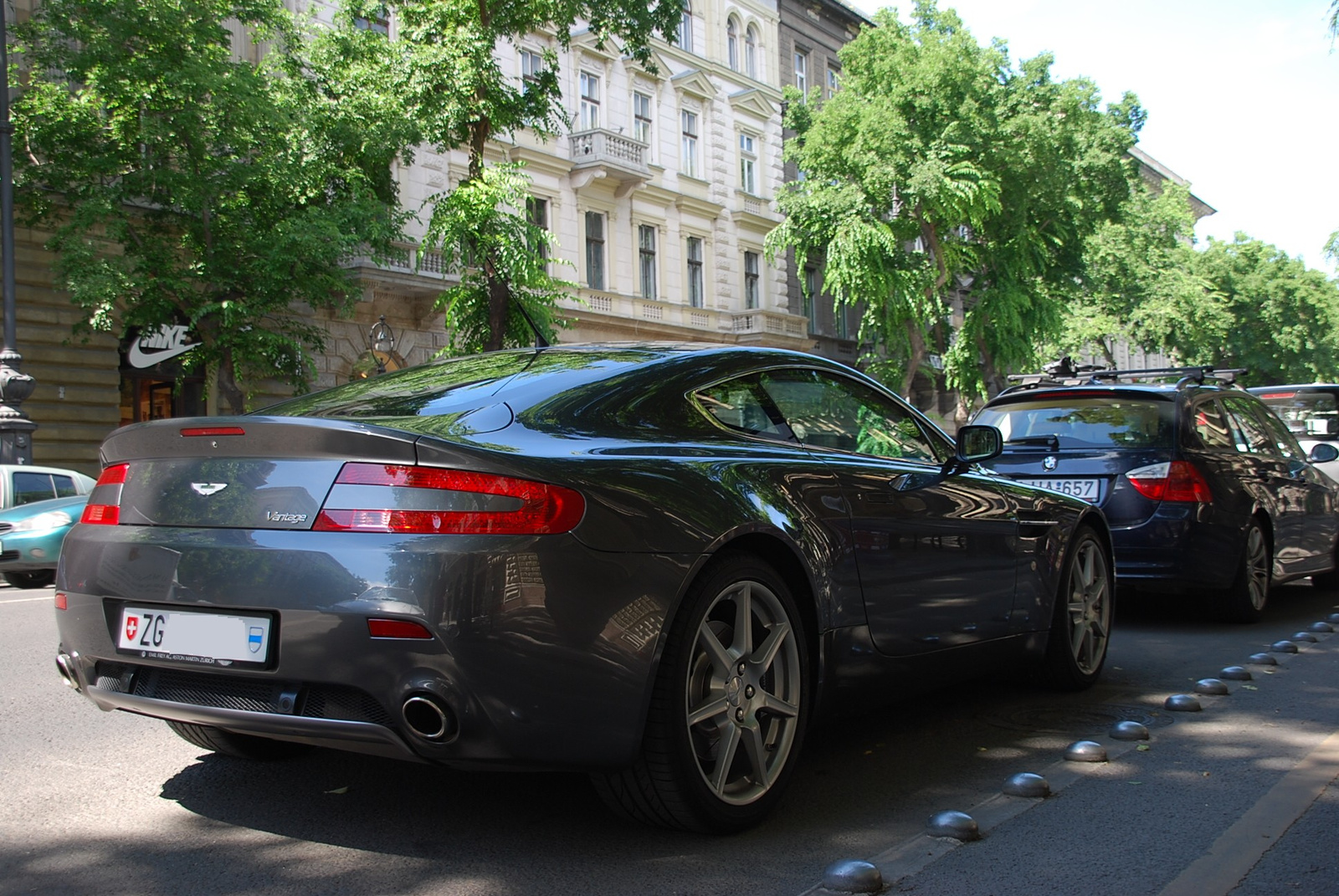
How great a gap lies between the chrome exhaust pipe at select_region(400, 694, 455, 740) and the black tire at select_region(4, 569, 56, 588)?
12055mm

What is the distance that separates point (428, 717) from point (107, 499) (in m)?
1.29

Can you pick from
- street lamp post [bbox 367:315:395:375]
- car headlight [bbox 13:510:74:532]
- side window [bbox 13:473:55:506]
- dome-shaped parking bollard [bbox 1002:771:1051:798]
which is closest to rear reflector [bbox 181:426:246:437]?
dome-shaped parking bollard [bbox 1002:771:1051:798]

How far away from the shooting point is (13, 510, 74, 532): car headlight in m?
13.3

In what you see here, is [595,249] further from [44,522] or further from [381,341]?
[44,522]

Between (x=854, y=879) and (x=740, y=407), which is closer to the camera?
(x=854, y=879)

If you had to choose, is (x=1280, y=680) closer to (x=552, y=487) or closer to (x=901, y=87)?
(x=552, y=487)

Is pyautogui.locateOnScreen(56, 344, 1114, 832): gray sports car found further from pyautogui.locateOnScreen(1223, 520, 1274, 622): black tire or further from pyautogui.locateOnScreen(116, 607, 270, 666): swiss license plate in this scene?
pyautogui.locateOnScreen(1223, 520, 1274, 622): black tire

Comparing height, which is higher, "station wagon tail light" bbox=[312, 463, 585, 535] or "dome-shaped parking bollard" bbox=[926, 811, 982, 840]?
"station wagon tail light" bbox=[312, 463, 585, 535]

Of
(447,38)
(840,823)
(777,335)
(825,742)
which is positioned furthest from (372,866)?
(777,335)

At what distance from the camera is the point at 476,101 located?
20.9m

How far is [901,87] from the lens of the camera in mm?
30391

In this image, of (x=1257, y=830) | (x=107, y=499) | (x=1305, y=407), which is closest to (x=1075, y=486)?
(x=1257, y=830)

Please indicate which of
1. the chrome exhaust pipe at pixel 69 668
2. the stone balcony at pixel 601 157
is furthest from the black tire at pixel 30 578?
the stone balcony at pixel 601 157

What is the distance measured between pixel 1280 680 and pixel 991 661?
6.43 ft
